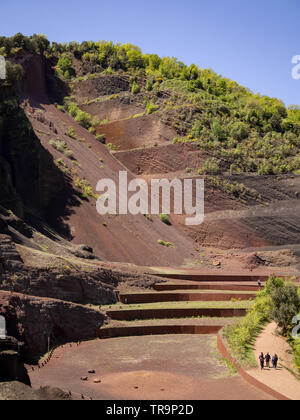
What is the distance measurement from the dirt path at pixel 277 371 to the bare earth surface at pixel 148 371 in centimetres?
45

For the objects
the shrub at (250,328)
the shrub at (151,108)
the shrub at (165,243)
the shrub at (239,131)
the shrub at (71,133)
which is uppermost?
the shrub at (151,108)

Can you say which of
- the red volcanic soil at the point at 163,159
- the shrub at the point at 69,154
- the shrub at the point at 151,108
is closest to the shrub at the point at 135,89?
the shrub at the point at 151,108

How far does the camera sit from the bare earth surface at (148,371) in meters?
12.6

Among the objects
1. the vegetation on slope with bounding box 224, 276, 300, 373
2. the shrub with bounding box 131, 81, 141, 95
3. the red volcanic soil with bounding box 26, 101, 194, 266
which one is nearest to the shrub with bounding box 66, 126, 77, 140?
the red volcanic soil with bounding box 26, 101, 194, 266

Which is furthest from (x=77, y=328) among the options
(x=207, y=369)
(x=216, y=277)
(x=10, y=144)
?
(x=10, y=144)

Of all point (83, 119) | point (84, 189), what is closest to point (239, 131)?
point (83, 119)

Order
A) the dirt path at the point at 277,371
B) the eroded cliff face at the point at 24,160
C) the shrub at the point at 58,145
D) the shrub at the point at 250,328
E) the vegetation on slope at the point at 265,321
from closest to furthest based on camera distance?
the dirt path at the point at 277,371
the shrub at the point at 250,328
the vegetation on slope at the point at 265,321
the eroded cliff face at the point at 24,160
the shrub at the point at 58,145

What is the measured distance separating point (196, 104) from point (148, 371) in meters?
32.9

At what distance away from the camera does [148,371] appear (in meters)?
14.8

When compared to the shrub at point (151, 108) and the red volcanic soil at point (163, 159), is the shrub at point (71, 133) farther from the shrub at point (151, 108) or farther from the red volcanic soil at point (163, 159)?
the shrub at point (151, 108)

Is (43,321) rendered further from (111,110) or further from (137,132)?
(111,110)

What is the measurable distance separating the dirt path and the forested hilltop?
920 inches
